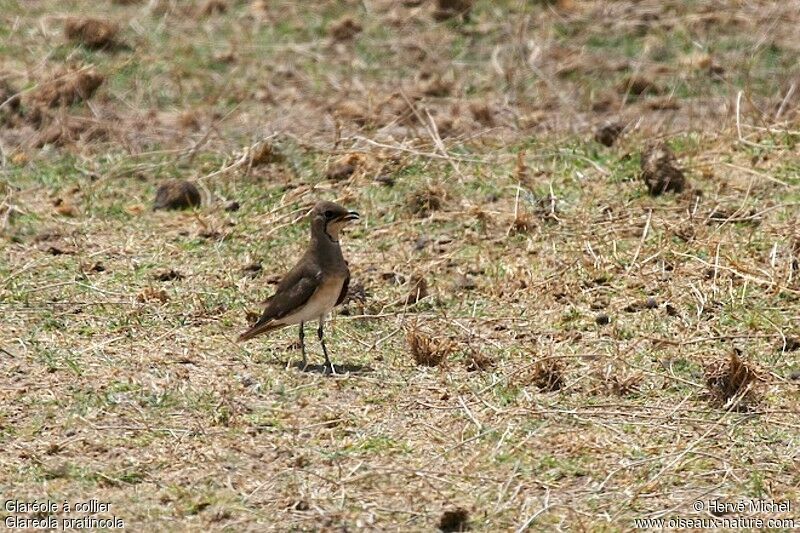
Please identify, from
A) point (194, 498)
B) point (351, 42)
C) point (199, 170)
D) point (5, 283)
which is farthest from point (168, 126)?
point (194, 498)

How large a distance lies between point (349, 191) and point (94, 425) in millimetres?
3097

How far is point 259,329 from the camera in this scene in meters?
7.02

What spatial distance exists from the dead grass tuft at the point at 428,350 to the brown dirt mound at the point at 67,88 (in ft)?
14.8

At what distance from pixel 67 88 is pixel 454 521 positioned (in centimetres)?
619

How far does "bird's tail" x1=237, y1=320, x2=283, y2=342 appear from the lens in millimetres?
7000

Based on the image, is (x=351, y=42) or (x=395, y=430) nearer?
(x=395, y=430)

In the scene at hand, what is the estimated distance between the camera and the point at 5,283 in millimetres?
7996

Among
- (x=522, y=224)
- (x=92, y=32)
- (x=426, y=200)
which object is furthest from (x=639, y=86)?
(x=92, y=32)

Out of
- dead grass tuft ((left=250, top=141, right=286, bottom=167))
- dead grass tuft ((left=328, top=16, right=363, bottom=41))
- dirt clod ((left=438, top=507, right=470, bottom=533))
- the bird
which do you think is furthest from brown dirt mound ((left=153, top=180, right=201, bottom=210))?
dirt clod ((left=438, top=507, right=470, bottom=533))

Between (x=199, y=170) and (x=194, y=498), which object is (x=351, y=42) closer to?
(x=199, y=170)

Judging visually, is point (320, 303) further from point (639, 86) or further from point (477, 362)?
point (639, 86)

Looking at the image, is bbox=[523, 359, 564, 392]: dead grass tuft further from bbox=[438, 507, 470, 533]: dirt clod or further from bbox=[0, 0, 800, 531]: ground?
bbox=[438, 507, 470, 533]: dirt clod

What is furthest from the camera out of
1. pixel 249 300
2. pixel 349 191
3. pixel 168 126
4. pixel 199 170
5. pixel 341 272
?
pixel 168 126

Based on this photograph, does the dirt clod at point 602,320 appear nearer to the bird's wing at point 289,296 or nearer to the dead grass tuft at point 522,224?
the dead grass tuft at point 522,224
